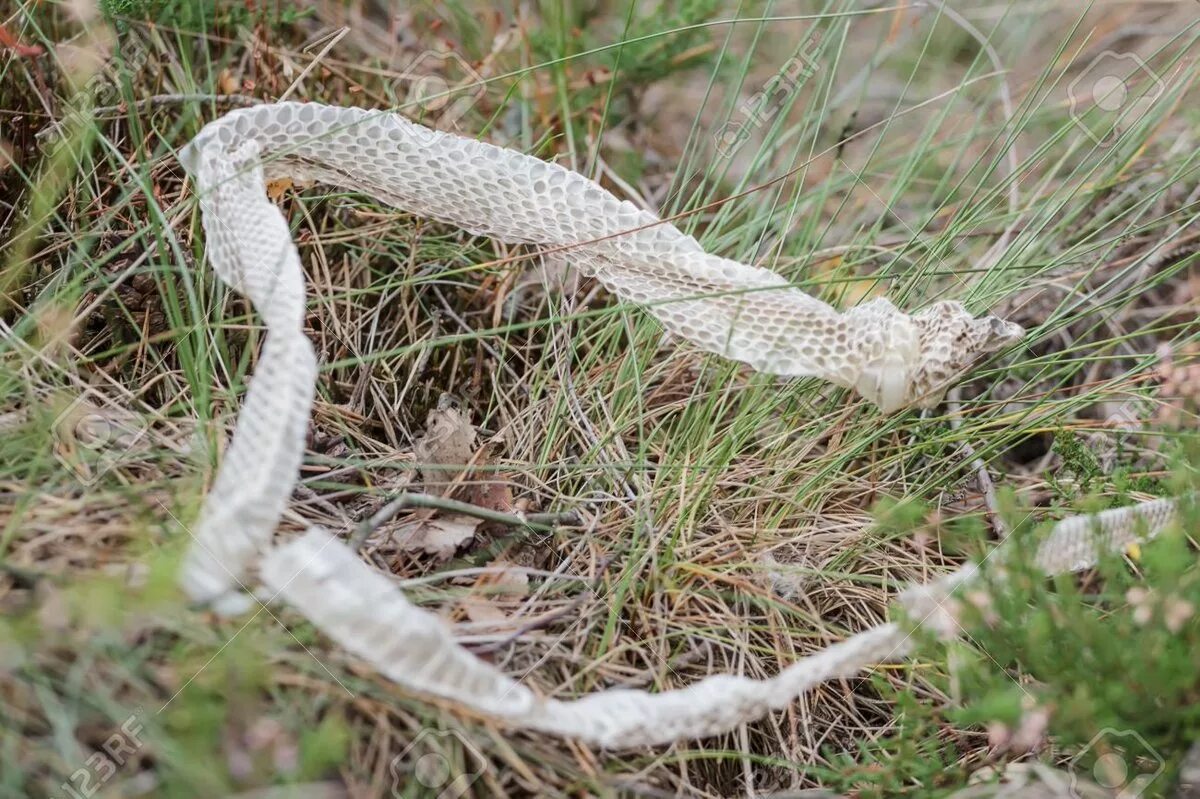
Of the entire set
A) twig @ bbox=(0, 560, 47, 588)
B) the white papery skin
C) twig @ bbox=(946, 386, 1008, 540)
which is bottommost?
twig @ bbox=(946, 386, 1008, 540)

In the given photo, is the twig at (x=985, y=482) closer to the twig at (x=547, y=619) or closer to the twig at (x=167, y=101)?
the twig at (x=547, y=619)

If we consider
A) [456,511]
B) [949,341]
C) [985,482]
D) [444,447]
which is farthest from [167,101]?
[985,482]

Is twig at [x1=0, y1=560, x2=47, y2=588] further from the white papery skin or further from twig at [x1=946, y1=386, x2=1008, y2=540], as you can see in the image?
twig at [x1=946, y1=386, x2=1008, y2=540]

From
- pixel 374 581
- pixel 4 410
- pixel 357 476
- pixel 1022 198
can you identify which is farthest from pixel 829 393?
pixel 4 410

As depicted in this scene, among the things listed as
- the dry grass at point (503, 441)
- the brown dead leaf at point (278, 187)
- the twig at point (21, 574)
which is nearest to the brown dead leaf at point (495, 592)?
the dry grass at point (503, 441)

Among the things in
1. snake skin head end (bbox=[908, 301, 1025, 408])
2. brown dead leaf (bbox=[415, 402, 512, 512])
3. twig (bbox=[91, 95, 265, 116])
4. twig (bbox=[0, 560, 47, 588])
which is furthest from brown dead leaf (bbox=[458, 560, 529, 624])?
twig (bbox=[91, 95, 265, 116])

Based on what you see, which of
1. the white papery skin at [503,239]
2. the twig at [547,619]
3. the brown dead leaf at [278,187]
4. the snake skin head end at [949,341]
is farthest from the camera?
the brown dead leaf at [278,187]
